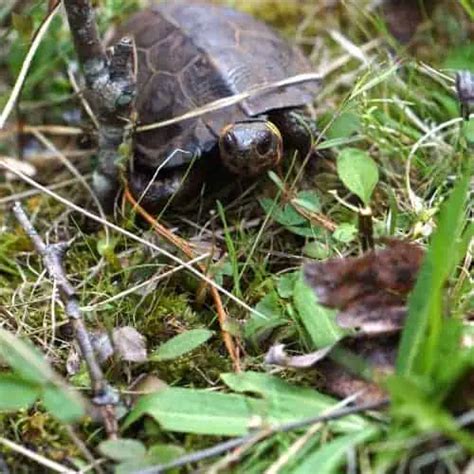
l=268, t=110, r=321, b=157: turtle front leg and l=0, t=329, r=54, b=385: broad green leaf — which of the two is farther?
l=268, t=110, r=321, b=157: turtle front leg

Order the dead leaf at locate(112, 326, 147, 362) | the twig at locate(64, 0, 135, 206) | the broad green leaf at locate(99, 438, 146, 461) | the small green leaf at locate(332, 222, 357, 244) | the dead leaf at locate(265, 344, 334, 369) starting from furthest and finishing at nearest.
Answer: the twig at locate(64, 0, 135, 206)
the small green leaf at locate(332, 222, 357, 244)
the dead leaf at locate(112, 326, 147, 362)
the dead leaf at locate(265, 344, 334, 369)
the broad green leaf at locate(99, 438, 146, 461)

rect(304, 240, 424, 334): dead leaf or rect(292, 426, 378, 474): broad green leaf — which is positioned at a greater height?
rect(304, 240, 424, 334): dead leaf

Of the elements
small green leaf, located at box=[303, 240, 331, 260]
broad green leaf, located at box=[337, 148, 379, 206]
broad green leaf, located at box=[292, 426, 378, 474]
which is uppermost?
broad green leaf, located at box=[337, 148, 379, 206]

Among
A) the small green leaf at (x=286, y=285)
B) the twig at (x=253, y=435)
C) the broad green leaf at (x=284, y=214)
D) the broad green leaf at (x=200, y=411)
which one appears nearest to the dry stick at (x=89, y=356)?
the broad green leaf at (x=200, y=411)

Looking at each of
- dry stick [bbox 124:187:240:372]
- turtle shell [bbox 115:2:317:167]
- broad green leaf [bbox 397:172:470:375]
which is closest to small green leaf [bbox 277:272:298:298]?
dry stick [bbox 124:187:240:372]

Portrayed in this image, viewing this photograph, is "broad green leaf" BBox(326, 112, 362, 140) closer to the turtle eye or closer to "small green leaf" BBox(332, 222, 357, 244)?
the turtle eye

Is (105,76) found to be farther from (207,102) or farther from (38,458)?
(38,458)

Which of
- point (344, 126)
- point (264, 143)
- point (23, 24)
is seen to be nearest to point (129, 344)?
point (264, 143)

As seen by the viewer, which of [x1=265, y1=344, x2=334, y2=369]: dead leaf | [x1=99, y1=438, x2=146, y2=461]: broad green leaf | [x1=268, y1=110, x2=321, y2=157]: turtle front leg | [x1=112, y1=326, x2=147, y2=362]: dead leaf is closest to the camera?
[x1=99, y1=438, x2=146, y2=461]: broad green leaf
